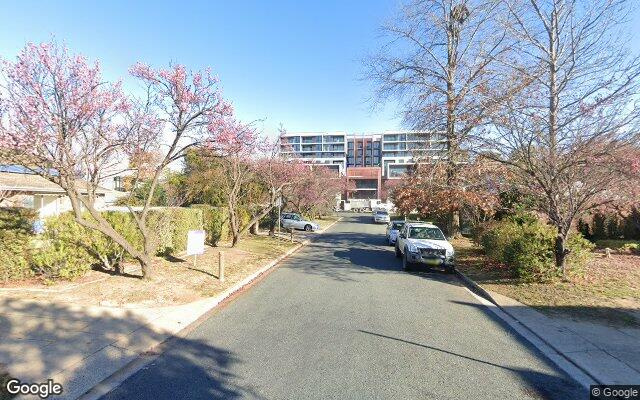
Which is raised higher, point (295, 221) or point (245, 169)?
point (245, 169)

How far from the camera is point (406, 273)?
12.1 meters

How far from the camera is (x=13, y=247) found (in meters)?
8.27

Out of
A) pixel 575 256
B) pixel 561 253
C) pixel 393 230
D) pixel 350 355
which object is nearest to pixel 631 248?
pixel 575 256

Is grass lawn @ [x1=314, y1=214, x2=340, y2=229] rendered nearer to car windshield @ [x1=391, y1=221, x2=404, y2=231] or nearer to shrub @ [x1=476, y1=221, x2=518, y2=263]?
car windshield @ [x1=391, y1=221, x2=404, y2=231]

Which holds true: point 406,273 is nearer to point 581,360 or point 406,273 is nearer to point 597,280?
point 597,280

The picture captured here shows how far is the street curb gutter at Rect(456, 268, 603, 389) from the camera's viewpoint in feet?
15.2

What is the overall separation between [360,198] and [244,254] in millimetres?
86818

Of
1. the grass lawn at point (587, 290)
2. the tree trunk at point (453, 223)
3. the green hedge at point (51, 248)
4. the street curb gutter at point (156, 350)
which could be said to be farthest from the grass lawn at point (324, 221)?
the green hedge at point (51, 248)

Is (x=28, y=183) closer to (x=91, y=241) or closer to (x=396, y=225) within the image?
(x=91, y=241)

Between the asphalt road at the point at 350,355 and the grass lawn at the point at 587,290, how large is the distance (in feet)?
4.87

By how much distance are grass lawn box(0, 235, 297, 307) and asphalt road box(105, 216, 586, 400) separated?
1341 mm

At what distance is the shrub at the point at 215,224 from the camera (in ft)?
57.2

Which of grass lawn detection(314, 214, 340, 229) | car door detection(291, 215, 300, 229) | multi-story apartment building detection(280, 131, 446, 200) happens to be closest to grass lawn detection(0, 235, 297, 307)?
car door detection(291, 215, 300, 229)

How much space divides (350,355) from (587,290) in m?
7.05
